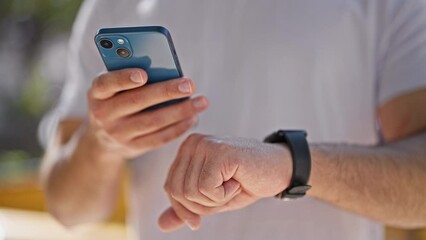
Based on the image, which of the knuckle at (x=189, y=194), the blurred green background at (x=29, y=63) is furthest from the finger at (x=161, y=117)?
the blurred green background at (x=29, y=63)

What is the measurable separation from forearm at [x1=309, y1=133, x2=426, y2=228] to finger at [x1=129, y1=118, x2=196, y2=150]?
19 cm

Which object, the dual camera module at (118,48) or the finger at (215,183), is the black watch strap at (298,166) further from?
the dual camera module at (118,48)

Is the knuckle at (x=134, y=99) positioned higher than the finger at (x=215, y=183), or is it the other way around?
the knuckle at (x=134, y=99)

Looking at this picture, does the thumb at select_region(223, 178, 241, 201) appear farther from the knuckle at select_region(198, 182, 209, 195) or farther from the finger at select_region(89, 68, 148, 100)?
the finger at select_region(89, 68, 148, 100)

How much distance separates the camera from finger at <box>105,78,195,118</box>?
1092 millimetres

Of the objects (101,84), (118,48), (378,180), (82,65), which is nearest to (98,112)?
(101,84)

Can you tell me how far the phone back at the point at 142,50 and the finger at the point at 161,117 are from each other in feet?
0.27

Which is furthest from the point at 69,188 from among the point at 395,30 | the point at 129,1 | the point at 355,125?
the point at 395,30

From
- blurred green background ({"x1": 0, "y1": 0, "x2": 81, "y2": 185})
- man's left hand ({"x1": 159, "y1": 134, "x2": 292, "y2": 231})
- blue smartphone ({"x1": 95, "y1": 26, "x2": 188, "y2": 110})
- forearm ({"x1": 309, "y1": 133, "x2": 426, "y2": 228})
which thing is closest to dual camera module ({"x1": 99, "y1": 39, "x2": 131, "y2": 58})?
blue smartphone ({"x1": 95, "y1": 26, "x2": 188, "y2": 110})

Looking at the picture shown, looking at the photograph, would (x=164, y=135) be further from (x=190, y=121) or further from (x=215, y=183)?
(x=215, y=183)

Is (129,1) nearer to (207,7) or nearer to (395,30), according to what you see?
(207,7)

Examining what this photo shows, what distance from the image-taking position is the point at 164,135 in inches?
48.2

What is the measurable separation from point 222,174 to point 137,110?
238 mm

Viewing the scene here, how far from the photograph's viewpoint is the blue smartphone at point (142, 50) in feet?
3.32
